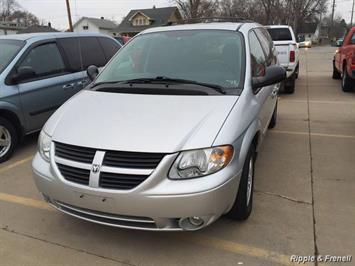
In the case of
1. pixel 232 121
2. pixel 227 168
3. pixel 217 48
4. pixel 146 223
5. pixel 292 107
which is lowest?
pixel 292 107

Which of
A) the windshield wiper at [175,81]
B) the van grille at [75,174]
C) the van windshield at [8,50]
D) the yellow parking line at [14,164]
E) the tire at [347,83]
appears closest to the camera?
the van grille at [75,174]

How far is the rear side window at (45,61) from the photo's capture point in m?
5.93

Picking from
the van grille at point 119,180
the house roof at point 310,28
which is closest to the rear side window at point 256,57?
the van grille at point 119,180

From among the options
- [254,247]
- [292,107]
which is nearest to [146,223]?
[254,247]

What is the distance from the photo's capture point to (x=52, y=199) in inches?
129

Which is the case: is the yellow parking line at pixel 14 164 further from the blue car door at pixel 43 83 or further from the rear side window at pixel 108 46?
the rear side window at pixel 108 46

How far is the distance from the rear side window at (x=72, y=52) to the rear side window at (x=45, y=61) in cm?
15

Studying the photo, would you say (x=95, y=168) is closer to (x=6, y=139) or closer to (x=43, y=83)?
(x=6, y=139)

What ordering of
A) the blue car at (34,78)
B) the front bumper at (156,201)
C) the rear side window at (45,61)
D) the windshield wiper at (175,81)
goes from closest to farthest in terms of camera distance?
the front bumper at (156,201)
the windshield wiper at (175,81)
the blue car at (34,78)
the rear side window at (45,61)

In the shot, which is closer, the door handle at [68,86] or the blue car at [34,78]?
the blue car at [34,78]

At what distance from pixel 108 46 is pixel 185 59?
3755 mm

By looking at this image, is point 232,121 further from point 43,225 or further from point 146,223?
point 43,225

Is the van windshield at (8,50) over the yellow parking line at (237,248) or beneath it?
over

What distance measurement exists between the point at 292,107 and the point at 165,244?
632 centimetres
